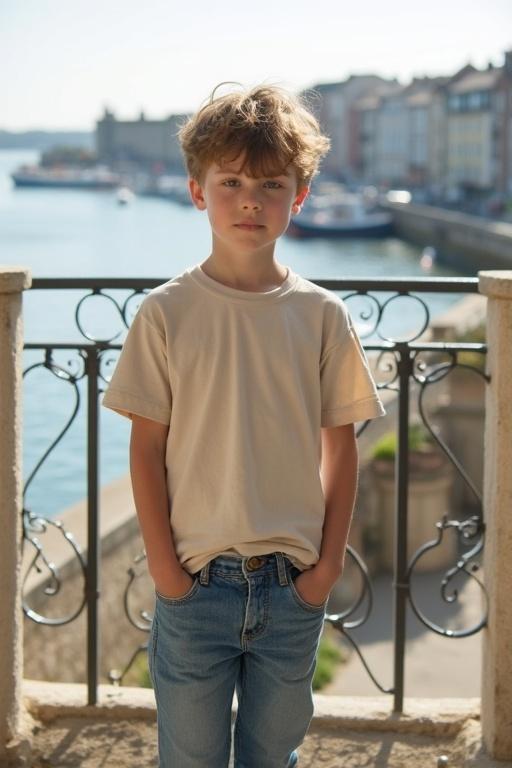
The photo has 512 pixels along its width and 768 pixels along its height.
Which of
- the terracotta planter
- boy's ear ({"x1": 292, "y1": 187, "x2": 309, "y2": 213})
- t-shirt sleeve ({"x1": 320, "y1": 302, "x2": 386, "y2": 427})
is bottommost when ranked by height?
the terracotta planter

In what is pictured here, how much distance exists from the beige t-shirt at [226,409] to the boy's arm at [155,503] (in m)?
0.02

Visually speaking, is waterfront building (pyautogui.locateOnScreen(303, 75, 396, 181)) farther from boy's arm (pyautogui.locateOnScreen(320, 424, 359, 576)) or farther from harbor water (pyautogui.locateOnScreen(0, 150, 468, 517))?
boy's arm (pyautogui.locateOnScreen(320, 424, 359, 576))

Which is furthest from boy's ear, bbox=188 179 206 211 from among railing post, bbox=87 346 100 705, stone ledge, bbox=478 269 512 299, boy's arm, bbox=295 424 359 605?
railing post, bbox=87 346 100 705

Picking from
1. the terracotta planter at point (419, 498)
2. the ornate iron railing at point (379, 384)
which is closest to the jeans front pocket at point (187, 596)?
the ornate iron railing at point (379, 384)

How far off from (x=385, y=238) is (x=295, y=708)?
193ft

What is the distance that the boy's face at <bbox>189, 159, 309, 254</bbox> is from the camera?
1.82 meters

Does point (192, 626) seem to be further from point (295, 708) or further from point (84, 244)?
point (84, 244)

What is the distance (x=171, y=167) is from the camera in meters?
135

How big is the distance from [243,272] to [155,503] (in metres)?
0.39

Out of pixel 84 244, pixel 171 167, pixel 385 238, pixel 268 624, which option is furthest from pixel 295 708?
pixel 171 167

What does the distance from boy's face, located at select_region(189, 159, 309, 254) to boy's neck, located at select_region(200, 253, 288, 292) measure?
0.09 ft

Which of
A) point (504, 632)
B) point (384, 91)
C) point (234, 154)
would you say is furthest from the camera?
point (384, 91)

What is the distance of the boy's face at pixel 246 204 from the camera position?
1.82 meters

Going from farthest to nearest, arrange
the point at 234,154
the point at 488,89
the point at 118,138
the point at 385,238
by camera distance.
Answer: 1. the point at 118,138
2. the point at 488,89
3. the point at 385,238
4. the point at 234,154
